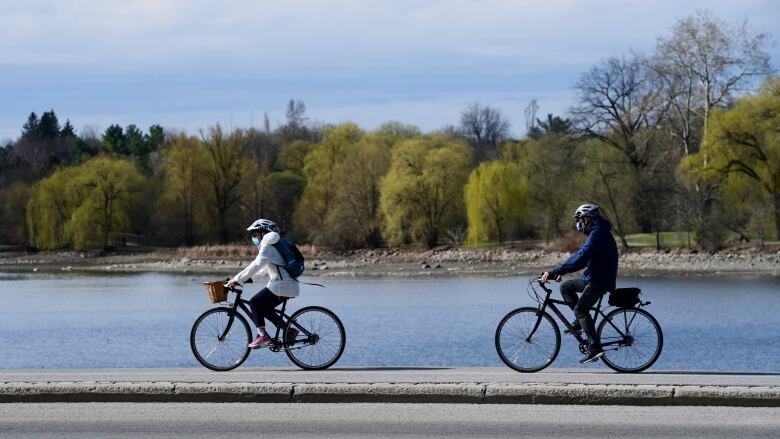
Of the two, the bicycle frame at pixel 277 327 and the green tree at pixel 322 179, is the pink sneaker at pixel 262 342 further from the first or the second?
the green tree at pixel 322 179

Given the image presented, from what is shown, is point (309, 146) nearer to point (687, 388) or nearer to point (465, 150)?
point (465, 150)

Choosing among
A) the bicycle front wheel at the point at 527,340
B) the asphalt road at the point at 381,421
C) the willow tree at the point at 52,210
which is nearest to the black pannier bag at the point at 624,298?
the bicycle front wheel at the point at 527,340

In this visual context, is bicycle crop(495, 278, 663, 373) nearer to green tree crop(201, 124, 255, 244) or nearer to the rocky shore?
the rocky shore

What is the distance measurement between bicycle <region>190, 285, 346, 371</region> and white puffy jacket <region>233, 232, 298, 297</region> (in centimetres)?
20

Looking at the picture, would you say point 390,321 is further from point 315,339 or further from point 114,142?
point 114,142

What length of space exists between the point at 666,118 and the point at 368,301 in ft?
99.9

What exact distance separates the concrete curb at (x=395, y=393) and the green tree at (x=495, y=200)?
61588mm

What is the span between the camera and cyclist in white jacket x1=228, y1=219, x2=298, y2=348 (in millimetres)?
11914

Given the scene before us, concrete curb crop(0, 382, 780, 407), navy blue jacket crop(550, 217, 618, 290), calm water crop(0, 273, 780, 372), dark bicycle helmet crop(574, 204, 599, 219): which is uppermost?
dark bicycle helmet crop(574, 204, 599, 219)

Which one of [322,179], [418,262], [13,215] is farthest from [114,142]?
[418,262]

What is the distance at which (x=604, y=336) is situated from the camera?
11461mm

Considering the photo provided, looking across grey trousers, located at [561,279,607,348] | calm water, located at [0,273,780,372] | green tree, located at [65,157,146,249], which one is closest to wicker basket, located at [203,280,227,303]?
grey trousers, located at [561,279,607,348]

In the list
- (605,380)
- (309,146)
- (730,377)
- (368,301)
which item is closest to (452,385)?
(605,380)

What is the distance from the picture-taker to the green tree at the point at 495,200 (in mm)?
71250
